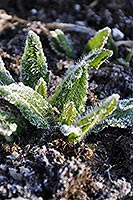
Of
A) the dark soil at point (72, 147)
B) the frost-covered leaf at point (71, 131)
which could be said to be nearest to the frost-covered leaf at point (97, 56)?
the dark soil at point (72, 147)

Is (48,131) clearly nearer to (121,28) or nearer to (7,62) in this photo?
(7,62)

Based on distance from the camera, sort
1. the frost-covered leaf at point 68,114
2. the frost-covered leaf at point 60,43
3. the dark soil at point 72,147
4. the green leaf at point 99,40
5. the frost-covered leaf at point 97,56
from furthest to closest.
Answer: the frost-covered leaf at point 60,43, the green leaf at point 99,40, the frost-covered leaf at point 97,56, the frost-covered leaf at point 68,114, the dark soil at point 72,147

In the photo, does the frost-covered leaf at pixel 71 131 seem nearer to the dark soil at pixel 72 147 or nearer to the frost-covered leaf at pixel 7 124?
the dark soil at pixel 72 147

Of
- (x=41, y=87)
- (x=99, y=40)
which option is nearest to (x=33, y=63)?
(x=41, y=87)

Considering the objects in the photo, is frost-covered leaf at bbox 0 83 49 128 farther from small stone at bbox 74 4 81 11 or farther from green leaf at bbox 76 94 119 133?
small stone at bbox 74 4 81 11

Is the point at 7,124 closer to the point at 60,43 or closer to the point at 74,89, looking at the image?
the point at 74,89

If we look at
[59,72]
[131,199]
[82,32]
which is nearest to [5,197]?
[131,199]
